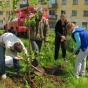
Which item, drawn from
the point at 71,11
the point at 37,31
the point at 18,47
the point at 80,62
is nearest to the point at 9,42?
the point at 18,47

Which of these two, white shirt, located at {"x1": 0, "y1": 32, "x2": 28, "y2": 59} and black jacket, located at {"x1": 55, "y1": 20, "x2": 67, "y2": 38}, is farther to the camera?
black jacket, located at {"x1": 55, "y1": 20, "x2": 67, "y2": 38}

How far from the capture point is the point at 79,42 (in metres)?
8.44

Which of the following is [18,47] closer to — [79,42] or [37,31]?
[79,42]

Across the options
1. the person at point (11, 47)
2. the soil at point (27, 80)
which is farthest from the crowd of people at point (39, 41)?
the soil at point (27, 80)

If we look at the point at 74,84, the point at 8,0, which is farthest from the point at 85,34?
the point at 8,0

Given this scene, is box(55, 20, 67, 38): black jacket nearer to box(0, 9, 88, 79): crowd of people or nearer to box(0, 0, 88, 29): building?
box(0, 9, 88, 79): crowd of people

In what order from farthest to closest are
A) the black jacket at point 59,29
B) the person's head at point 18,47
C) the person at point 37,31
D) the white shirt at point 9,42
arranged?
the black jacket at point 59,29
the person at point 37,31
the white shirt at point 9,42
the person's head at point 18,47

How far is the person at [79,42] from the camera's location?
841cm

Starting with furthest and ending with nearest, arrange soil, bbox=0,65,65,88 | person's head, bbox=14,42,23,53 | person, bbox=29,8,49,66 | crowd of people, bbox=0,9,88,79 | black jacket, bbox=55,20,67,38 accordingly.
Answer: black jacket, bbox=55,20,67,38 → person, bbox=29,8,49,66 → soil, bbox=0,65,65,88 → crowd of people, bbox=0,9,88,79 → person's head, bbox=14,42,23,53

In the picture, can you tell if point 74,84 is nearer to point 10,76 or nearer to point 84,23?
point 10,76

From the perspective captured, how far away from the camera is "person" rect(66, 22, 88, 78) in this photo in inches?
331

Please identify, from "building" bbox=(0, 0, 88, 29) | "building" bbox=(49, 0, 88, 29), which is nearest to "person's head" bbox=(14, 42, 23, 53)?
"building" bbox=(0, 0, 88, 29)

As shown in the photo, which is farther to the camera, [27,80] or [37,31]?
[37,31]

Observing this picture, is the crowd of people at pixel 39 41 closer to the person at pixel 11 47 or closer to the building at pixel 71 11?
the person at pixel 11 47
